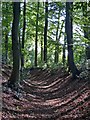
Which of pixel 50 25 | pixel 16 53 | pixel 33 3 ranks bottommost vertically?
pixel 16 53

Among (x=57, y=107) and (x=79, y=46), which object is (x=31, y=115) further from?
(x=79, y=46)

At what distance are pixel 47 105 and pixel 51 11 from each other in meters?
21.3

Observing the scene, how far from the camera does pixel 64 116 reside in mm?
10172

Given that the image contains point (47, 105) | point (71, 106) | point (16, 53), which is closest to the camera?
point (71, 106)

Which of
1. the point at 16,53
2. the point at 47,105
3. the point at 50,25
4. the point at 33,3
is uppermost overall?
the point at 33,3

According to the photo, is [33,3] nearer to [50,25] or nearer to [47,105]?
[50,25]

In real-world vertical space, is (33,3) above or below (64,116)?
above

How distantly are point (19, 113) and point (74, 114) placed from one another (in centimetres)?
209

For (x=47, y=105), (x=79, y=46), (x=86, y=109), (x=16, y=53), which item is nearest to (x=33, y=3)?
(x=79, y=46)

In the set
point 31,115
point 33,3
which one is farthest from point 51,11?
point 31,115

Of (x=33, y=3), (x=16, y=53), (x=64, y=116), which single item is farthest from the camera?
(x=33, y=3)

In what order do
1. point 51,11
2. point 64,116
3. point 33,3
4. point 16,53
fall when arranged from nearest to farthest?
1. point 64,116
2. point 16,53
3. point 51,11
4. point 33,3

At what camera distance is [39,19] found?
3409cm

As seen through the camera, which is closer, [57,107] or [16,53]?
[57,107]
